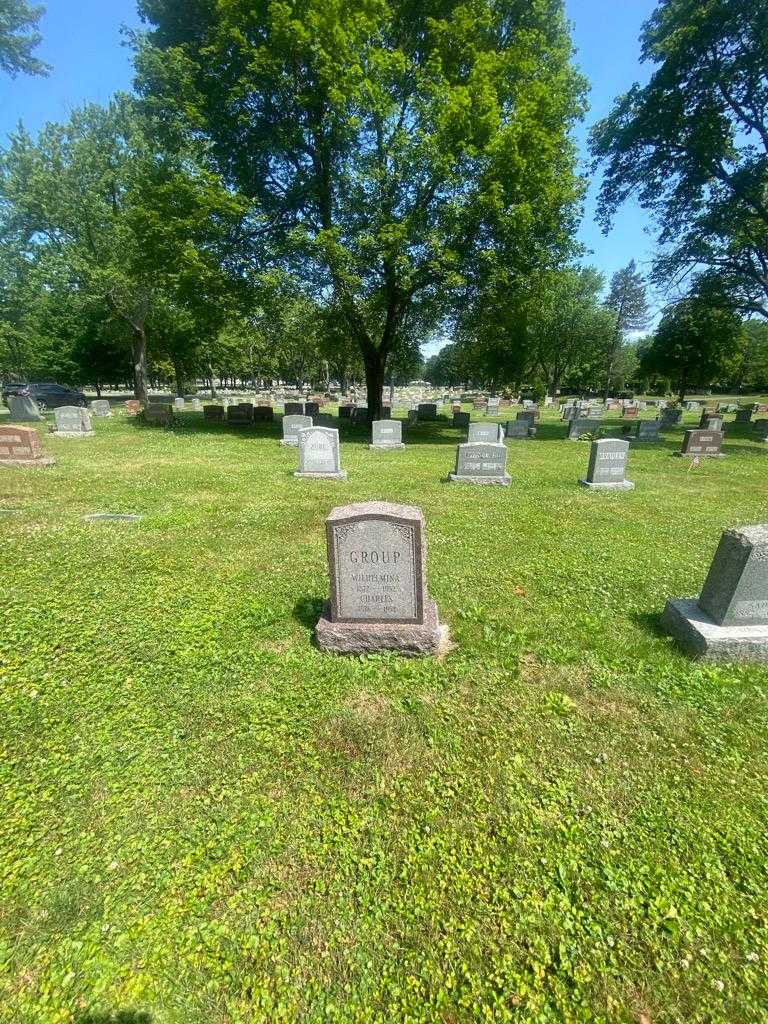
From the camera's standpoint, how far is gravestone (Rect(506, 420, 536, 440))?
20.3 meters

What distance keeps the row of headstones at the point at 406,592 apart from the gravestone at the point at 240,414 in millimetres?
Answer: 20182

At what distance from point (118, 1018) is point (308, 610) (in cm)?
319

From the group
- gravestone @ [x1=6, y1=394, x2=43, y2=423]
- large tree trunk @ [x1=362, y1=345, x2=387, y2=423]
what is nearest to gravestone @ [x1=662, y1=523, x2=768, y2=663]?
large tree trunk @ [x1=362, y1=345, x2=387, y2=423]

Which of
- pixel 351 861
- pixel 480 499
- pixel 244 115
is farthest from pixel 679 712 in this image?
pixel 244 115

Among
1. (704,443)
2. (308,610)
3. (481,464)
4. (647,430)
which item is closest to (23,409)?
(481,464)

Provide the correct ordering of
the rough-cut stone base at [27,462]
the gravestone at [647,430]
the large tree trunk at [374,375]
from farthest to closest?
1. the large tree trunk at [374,375]
2. the gravestone at [647,430]
3. the rough-cut stone base at [27,462]

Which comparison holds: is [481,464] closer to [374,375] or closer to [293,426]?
[293,426]

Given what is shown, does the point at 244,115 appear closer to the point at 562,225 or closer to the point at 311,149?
the point at 311,149

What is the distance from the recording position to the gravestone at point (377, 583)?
404 cm

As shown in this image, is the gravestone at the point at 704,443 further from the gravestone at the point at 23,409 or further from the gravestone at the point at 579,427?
the gravestone at the point at 23,409

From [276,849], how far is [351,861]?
1.44 feet

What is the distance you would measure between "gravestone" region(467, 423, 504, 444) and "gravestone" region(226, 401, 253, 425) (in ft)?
41.3

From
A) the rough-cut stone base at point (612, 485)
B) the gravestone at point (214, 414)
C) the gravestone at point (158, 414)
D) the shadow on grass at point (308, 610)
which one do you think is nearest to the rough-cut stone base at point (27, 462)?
the gravestone at point (158, 414)

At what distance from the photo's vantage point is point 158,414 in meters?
21.3
